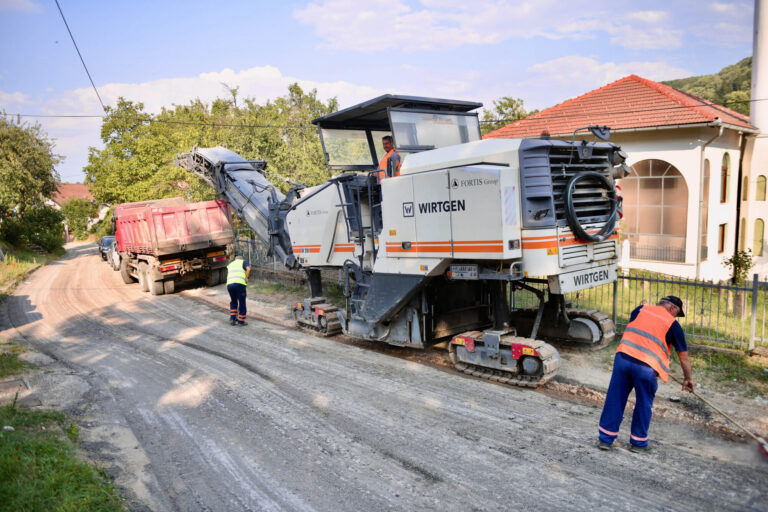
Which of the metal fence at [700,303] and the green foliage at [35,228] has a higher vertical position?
the green foliage at [35,228]

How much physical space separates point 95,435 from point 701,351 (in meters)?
7.78

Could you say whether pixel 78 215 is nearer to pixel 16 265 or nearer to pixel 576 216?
pixel 16 265

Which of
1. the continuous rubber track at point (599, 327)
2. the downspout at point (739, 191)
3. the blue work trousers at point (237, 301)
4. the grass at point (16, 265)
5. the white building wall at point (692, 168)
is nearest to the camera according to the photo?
the continuous rubber track at point (599, 327)

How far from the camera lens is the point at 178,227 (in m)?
14.3

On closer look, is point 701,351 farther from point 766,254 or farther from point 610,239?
point 766,254

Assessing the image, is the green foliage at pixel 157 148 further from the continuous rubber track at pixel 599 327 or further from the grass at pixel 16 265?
the continuous rubber track at pixel 599 327

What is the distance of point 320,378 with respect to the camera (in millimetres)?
7168

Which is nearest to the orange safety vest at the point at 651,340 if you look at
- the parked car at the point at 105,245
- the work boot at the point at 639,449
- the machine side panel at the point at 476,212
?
the work boot at the point at 639,449

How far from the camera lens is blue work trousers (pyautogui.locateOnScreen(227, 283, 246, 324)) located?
10617mm

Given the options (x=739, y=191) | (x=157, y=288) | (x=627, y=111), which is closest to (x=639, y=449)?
(x=157, y=288)

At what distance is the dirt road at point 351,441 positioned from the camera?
4.17 meters

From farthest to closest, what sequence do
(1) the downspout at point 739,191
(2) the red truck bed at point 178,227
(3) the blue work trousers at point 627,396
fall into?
1. (1) the downspout at point 739,191
2. (2) the red truck bed at point 178,227
3. (3) the blue work trousers at point 627,396

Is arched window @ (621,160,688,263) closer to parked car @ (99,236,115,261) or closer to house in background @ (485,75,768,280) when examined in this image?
house in background @ (485,75,768,280)

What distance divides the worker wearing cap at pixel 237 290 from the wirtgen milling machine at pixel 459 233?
1.35m
